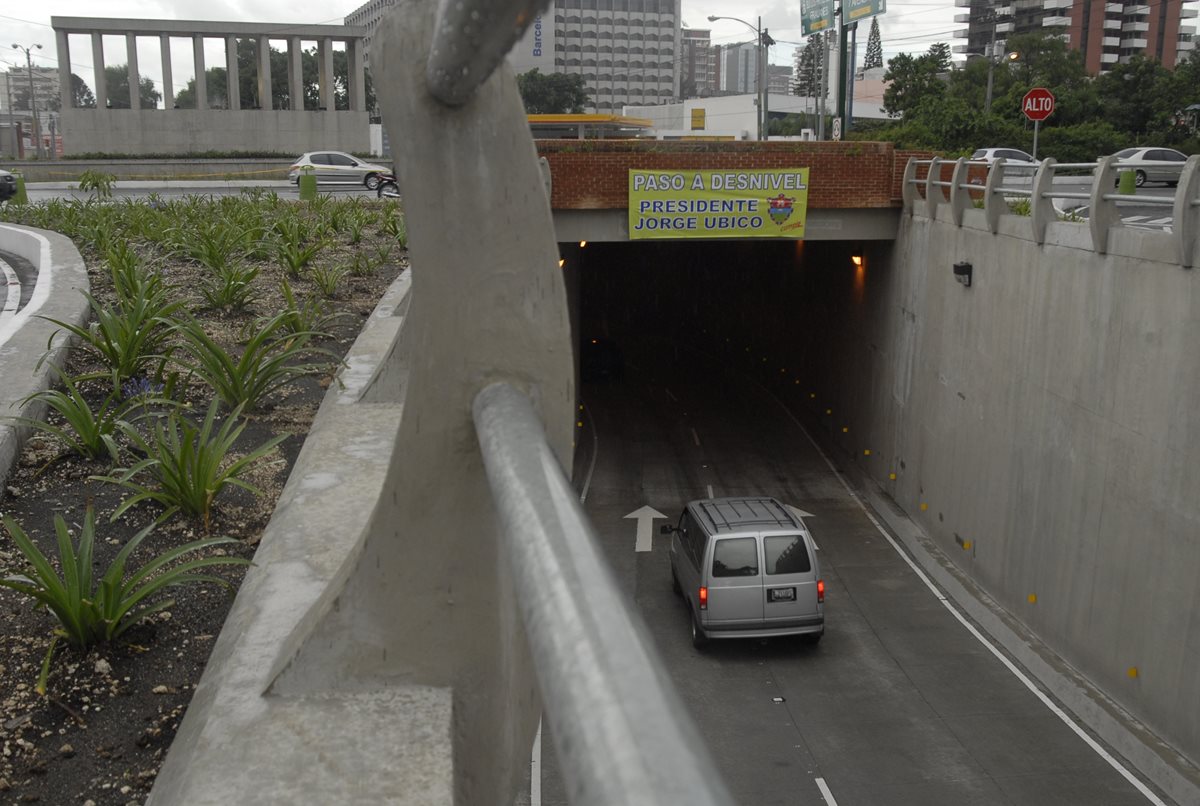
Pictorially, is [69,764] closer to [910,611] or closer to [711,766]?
[711,766]

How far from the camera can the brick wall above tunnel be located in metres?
22.5

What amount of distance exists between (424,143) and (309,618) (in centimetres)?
155

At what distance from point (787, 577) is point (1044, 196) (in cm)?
695

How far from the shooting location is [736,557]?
15633 millimetres

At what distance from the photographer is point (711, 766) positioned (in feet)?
3.40

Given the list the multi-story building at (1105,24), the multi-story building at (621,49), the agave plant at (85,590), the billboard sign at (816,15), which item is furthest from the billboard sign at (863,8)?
the multi-story building at (621,49)

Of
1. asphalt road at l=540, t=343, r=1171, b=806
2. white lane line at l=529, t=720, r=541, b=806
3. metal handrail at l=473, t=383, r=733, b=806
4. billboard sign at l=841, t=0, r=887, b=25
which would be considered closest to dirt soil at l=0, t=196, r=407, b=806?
metal handrail at l=473, t=383, r=733, b=806

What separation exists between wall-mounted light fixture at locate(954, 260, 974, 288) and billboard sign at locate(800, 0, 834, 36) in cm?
2846

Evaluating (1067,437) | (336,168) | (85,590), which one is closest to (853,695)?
(1067,437)

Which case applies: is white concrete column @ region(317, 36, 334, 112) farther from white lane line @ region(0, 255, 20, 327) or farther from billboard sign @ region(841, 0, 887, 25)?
white lane line @ region(0, 255, 20, 327)

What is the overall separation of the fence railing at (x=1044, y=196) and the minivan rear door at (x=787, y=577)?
18.5ft

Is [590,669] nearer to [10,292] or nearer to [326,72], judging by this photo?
[10,292]

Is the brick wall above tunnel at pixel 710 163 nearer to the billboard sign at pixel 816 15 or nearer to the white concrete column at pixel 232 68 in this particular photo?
the billboard sign at pixel 816 15

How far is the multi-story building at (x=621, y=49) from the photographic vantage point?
146875mm
